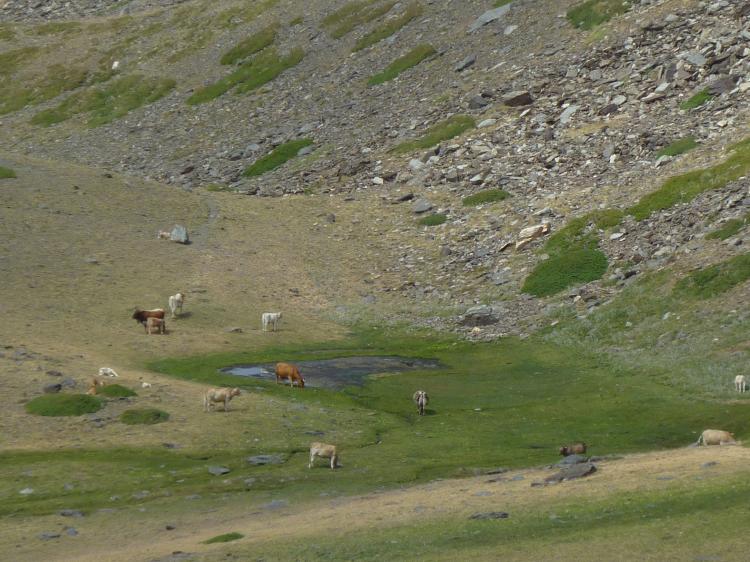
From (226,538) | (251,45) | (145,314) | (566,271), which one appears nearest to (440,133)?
(566,271)

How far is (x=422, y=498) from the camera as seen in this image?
103 feet

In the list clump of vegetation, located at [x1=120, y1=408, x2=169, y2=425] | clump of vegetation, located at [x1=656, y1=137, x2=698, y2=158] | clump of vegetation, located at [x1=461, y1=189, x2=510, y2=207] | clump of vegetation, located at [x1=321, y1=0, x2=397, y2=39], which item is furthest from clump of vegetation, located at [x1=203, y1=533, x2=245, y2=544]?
clump of vegetation, located at [x1=321, y1=0, x2=397, y2=39]

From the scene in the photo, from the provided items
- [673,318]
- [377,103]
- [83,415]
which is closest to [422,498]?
[83,415]

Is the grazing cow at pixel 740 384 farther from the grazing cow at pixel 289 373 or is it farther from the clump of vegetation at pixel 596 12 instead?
the clump of vegetation at pixel 596 12

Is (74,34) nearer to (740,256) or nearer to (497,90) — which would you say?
(497,90)

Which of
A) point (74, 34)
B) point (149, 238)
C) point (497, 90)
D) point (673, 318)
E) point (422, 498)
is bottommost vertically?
point (422, 498)

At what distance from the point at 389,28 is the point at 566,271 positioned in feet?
206

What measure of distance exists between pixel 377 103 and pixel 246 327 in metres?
45.8

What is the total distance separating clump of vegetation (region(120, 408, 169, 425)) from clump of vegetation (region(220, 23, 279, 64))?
94.6 metres

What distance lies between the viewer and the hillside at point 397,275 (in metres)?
32.1

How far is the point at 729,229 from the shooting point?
5978 centimetres

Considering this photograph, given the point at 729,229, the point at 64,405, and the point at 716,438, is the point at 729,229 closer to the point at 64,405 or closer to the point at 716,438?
the point at 716,438

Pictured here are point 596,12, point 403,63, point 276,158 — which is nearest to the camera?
point 596,12

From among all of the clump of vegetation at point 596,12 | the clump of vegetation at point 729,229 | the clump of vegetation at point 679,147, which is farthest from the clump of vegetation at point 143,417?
the clump of vegetation at point 596,12
